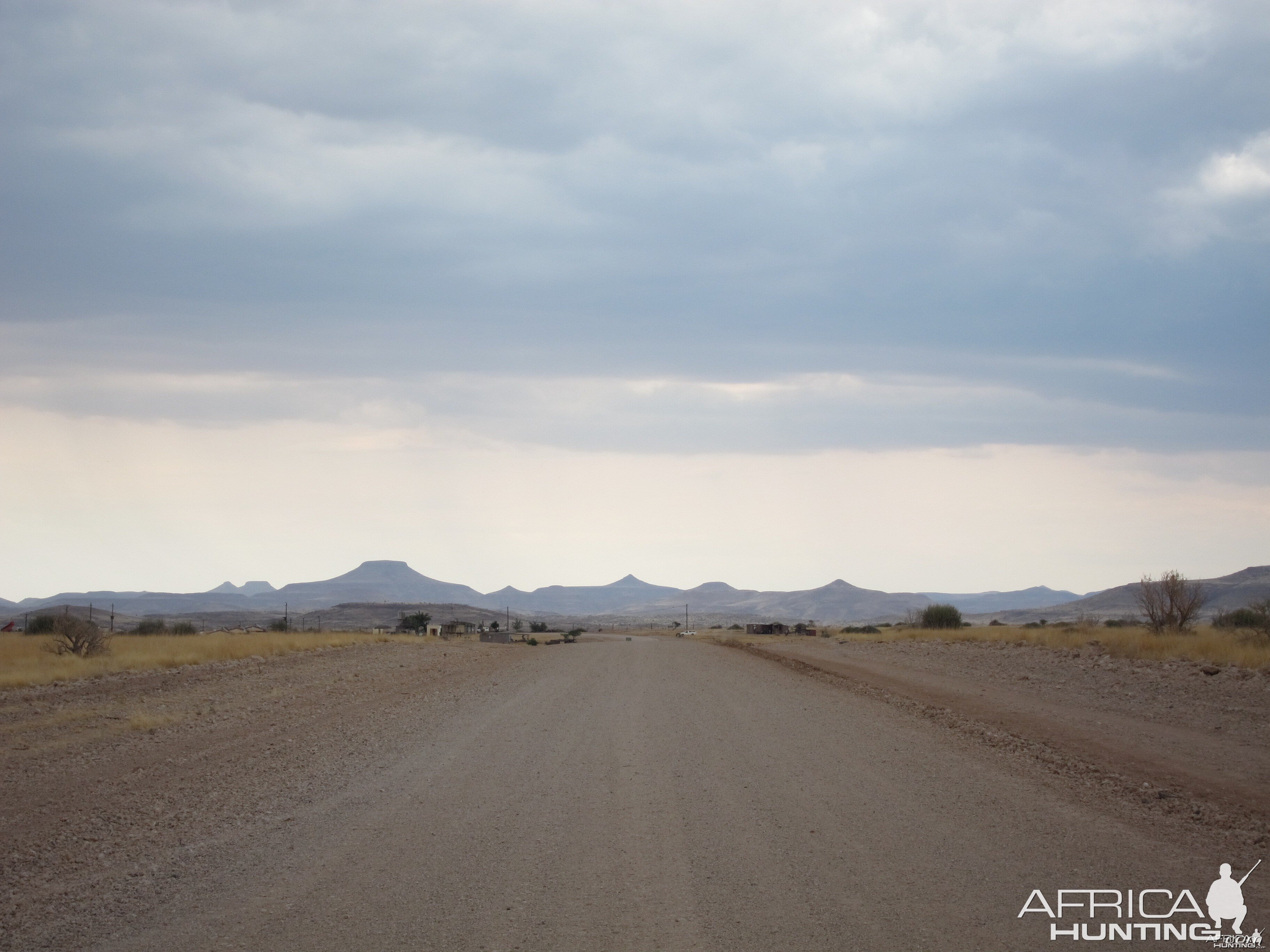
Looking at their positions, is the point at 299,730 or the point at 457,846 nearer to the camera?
the point at 457,846

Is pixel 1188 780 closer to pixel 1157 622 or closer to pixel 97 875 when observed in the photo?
pixel 97 875

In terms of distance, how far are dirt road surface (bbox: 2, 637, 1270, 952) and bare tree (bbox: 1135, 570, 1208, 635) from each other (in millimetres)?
28515

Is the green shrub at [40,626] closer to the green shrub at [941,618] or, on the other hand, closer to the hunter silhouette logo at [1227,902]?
the hunter silhouette logo at [1227,902]

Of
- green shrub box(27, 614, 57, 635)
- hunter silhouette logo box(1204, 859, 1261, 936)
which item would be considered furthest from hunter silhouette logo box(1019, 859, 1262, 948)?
green shrub box(27, 614, 57, 635)

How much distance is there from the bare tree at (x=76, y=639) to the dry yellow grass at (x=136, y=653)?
1.36 feet

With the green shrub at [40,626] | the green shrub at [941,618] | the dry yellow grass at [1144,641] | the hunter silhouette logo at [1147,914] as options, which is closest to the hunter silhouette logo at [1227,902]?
the hunter silhouette logo at [1147,914]

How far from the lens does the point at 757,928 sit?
6121 mm

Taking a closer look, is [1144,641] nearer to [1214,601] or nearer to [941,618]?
[941,618]

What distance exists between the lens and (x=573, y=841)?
830 centimetres

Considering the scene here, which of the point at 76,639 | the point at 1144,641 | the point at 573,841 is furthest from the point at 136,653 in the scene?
the point at 1144,641

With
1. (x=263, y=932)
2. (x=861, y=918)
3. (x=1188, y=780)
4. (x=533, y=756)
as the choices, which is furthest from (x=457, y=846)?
(x=1188, y=780)

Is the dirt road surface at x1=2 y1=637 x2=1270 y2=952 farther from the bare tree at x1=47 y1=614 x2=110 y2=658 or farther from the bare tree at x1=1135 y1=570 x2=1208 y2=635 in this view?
the bare tree at x1=1135 y1=570 x2=1208 y2=635

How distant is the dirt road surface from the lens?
6219mm

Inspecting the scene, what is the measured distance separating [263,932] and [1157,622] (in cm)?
4171
